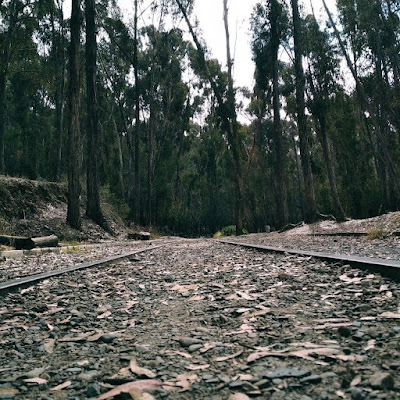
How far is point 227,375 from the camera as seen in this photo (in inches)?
69.2

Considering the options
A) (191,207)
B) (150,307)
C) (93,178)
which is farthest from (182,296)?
(191,207)

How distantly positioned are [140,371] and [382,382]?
99 centimetres

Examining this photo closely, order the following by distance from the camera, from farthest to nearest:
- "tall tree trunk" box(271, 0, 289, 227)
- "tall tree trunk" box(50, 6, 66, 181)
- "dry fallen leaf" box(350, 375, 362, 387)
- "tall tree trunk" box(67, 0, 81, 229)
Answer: "tall tree trunk" box(50, 6, 66, 181) < "tall tree trunk" box(271, 0, 289, 227) < "tall tree trunk" box(67, 0, 81, 229) < "dry fallen leaf" box(350, 375, 362, 387)

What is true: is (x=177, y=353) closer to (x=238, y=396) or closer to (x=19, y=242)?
(x=238, y=396)

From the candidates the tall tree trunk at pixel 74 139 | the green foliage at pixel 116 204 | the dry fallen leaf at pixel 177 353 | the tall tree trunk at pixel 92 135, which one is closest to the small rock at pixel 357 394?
the dry fallen leaf at pixel 177 353

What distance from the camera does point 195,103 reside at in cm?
3862

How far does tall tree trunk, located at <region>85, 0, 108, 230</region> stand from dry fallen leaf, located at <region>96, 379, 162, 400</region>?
15.5m

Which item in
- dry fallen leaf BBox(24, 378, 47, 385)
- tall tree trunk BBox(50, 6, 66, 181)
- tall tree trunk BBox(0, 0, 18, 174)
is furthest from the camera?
tall tree trunk BBox(50, 6, 66, 181)

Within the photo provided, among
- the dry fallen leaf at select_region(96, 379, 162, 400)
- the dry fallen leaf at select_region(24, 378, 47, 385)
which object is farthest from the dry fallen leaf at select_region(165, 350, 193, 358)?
the dry fallen leaf at select_region(24, 378, 47, 385)

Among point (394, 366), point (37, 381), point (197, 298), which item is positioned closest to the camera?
point (394, 366)

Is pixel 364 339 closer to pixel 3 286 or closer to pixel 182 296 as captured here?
pixel 182 296

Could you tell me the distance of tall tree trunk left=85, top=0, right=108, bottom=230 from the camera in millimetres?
16953

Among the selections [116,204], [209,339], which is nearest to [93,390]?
[209,339]

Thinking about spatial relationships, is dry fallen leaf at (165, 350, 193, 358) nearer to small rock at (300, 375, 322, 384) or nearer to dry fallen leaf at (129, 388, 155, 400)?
dry fallen leaf at (129, 388, 155, 400)
